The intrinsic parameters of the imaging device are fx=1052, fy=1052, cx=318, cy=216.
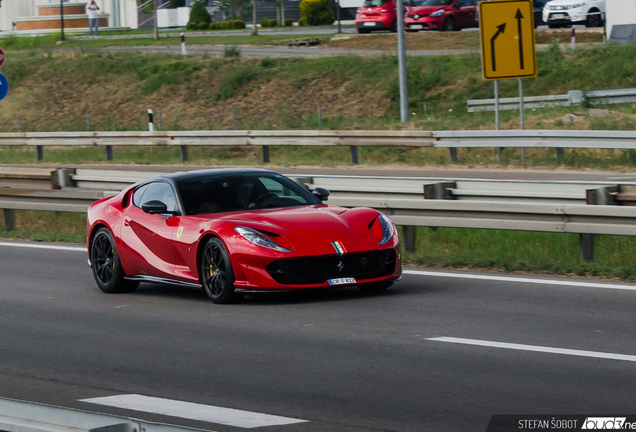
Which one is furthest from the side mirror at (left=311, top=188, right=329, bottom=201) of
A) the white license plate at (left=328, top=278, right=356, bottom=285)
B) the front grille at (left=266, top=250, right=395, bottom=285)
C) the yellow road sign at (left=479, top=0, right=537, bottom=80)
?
the yellow road sign at (left=479, top=0, right=537, bottom=80)

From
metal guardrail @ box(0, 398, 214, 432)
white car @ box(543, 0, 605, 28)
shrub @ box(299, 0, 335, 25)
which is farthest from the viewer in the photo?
shrub @ box(299, 0, 335, 25)

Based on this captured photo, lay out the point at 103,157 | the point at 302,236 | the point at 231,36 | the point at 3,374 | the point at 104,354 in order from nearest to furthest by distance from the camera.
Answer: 1. the point at 3,374
2. the point at 104,354
3. the point at 302,236
4. the point at 103,157
5. the point at 231,36

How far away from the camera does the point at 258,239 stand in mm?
8898

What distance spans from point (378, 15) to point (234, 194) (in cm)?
3679

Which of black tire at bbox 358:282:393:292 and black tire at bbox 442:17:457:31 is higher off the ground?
black tire at bbox 442:17:457:31

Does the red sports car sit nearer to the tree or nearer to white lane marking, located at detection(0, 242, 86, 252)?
white lane marking, located at detection(0, 242, 86, 252)

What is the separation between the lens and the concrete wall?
36.5 metres

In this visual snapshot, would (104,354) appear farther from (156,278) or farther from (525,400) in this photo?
(525,400)

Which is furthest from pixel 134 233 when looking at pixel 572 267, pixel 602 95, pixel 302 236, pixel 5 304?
pixel 602 95

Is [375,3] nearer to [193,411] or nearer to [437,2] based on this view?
[437,2]

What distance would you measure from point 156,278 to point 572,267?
4.10 metres

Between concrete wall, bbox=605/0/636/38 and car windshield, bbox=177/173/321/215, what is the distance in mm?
29210

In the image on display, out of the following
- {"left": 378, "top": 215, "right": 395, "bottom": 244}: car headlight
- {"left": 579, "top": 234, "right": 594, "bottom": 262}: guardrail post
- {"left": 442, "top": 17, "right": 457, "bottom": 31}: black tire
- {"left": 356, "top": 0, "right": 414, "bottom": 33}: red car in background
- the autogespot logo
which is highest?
{"left": 356, "top": 0, "right": 414, "bottom": 33}: red car in background

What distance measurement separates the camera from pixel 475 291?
31.5 feet
